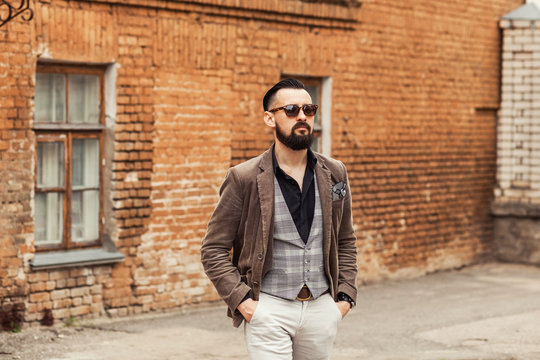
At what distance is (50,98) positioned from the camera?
8.16 meters

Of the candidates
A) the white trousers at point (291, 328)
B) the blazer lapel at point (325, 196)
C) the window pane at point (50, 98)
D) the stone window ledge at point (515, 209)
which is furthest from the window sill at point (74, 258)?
the stone window ledge at point (515, 209)

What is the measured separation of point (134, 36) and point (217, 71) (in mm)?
1068

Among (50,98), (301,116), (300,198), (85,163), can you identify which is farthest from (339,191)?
(85,163)

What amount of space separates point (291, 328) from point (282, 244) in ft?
1.29

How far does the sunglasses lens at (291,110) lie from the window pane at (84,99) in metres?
4.56

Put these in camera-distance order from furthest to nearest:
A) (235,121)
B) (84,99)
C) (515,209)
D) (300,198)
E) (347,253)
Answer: (515,209) < (235,121) < (84,99) < (347,253) < (300,198)

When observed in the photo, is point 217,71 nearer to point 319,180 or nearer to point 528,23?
point 319,180

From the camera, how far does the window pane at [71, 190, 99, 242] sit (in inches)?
333

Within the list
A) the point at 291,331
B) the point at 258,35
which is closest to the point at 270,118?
the point at 291,331

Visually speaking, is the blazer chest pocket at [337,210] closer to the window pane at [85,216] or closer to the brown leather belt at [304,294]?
the brown leather belt at [304,294]

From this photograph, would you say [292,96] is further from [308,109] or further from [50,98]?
[50,98]

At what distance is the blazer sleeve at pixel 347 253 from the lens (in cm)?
438

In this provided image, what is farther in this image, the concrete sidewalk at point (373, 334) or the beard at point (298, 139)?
the concrete sidewalk at point (373, 334)

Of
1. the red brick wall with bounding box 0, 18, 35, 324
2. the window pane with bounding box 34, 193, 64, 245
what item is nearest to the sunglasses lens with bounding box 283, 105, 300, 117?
the red brick wall with bounding box 0, 18, 35, 324
